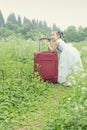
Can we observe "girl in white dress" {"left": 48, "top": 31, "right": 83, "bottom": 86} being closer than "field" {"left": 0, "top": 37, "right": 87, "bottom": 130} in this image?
No

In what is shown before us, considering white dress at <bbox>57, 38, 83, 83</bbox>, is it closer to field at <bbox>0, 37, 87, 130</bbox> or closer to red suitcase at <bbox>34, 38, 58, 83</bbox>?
red suitcase at <bbox>34, 38, 58, 83</bbox>

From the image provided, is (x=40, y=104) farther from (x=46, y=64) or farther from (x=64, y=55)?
(x=64, y=55)

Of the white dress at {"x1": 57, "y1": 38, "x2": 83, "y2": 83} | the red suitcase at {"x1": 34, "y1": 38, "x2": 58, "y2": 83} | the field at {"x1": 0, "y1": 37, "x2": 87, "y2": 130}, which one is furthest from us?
the white dress at {"x1": 57, "y1": 38, "x2": 83, "y2": 83}

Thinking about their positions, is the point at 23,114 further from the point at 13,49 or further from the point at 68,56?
the point at 13,49

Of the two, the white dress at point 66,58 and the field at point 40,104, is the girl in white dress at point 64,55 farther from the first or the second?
the field at point 40,104

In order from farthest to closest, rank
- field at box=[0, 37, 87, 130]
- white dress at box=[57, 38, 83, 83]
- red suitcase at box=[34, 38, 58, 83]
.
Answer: white dress at box=[57, 38, 83, 83], red suitcase at box=[34, 38, 58, 83], field at box=[0, 37, 87, 130]

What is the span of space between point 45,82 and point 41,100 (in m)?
2.00

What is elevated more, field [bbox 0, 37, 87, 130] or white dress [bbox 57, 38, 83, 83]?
white dress [bbox 57, 38, 83, 83]

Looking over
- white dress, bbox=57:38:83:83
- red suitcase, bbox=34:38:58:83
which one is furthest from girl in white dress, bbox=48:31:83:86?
red suitcase, bbox=34:38:58:83

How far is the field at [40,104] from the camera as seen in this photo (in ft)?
17.2

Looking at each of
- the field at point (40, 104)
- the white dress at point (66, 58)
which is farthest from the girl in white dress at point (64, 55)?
the field at point (40, 104)

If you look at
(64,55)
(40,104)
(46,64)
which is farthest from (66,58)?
(40,104)

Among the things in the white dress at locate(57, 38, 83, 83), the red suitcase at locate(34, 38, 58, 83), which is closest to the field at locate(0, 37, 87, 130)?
the red suitcase at locate(34, 38, 58, 83)

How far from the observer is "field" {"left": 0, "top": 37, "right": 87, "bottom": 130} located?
525cm
